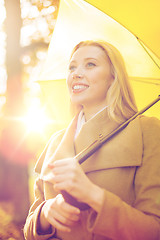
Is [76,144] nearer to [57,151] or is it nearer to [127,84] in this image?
[57,151]

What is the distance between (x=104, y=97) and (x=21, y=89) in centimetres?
367

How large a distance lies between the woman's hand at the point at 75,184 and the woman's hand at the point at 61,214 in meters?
0.13

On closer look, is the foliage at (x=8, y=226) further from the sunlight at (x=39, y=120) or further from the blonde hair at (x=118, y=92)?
the blonde hair at (x=118, y=92)

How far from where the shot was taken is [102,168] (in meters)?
1.79

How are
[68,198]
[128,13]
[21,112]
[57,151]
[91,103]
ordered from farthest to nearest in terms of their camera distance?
1. [21,112]
2. [91,103]
3. [57,151]
4. [128,13]
5. [68,198]

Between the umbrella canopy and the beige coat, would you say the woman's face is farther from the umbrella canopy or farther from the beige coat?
the umbrella canopy

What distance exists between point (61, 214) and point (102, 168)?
0.39m

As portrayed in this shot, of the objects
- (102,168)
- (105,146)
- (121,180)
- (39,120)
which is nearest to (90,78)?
(105,146)

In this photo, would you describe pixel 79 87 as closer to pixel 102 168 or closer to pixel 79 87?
pixel 79 87

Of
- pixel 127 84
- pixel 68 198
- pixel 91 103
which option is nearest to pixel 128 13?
pixel 127 84

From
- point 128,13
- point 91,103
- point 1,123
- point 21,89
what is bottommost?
point 1,123

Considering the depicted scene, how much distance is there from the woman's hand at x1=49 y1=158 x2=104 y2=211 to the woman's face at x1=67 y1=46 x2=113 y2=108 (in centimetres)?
78

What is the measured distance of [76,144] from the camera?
2.07 m

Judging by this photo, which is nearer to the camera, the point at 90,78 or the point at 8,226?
the point at 90,78
